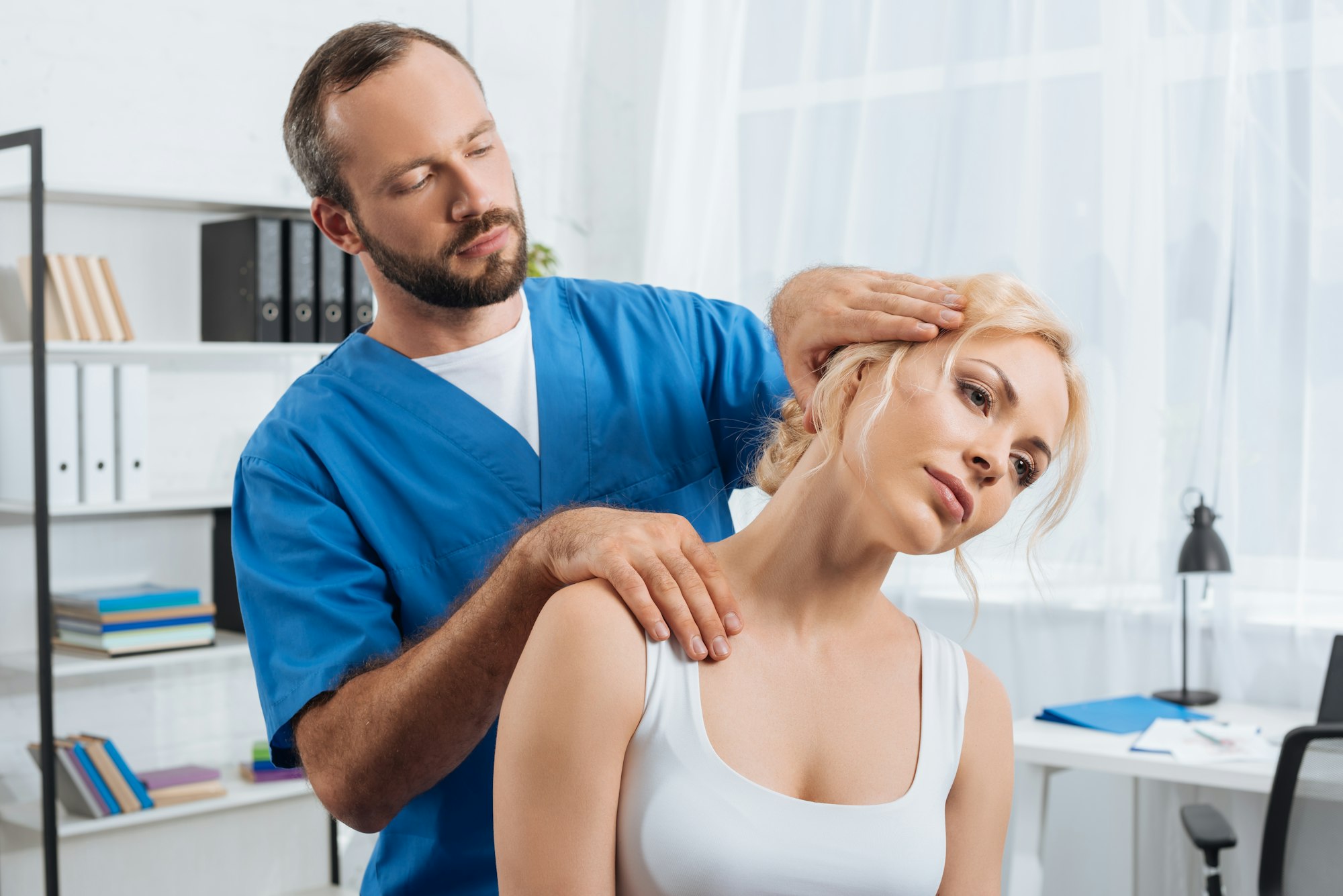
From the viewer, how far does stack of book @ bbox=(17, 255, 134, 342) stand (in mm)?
2707

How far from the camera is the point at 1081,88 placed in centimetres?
296

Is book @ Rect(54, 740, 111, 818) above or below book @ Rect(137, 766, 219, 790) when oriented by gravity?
above

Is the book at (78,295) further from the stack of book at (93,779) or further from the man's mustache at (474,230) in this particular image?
the man's mustache at (474,230)

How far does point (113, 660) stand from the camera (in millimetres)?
2770

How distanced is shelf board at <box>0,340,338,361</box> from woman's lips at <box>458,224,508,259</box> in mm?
1684

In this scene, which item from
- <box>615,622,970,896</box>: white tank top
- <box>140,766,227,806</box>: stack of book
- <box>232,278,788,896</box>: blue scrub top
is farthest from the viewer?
<box>140,766,227,806</box>: stack of book

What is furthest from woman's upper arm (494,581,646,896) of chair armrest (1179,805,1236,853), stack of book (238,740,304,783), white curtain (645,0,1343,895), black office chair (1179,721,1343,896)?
stack of book (238,740,304,783)

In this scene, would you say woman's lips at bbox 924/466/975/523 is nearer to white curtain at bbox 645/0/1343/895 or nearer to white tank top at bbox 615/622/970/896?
white tank top at bbox 615/622/970/896

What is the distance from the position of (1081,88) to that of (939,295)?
2.08 metres

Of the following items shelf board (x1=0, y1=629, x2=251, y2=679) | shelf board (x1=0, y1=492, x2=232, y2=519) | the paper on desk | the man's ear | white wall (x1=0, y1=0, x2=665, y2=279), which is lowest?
the paper on desk

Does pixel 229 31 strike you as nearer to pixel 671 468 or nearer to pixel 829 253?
pixel 829 253

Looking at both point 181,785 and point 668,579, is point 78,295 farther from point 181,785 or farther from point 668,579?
point 668,579

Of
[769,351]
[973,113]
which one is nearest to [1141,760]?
[769,351]

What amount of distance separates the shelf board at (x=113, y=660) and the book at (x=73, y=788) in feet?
0.55
